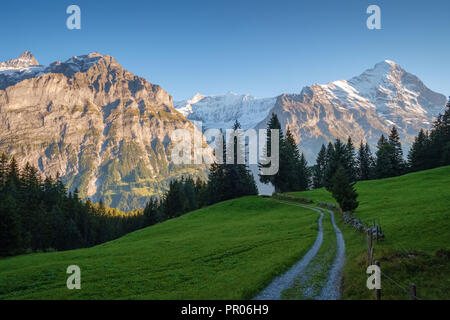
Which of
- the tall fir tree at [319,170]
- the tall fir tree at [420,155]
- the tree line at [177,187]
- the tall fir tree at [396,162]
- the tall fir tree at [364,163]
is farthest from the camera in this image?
the tall fir tree at [319,170]

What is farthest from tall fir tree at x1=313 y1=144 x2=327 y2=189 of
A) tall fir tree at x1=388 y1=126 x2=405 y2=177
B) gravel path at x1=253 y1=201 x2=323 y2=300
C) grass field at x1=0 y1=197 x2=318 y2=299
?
gravel path at x1=253 y1=201 x2=323 y2=300

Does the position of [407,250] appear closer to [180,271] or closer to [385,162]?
[180,271]

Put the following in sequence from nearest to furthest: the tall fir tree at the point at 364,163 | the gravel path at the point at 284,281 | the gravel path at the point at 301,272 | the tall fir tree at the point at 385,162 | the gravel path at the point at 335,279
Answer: the gravel path at the point at 335,279 → the gravel path at the point at 301,272 → the gravel path at the point at 284,281 → the tall fir tree at the point at 385,162 → the tall fir tree at the point at 364,163

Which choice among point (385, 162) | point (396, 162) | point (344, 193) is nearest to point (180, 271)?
point (344, 193)

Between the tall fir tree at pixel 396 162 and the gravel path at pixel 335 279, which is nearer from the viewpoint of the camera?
the gravel path at pixel 335 279

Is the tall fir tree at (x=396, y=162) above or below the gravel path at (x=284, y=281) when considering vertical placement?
above

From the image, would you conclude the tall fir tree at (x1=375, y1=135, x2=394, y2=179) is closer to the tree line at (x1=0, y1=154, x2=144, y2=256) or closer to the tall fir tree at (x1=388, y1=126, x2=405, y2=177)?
the tall fir tree at (x1=388, y1=126, x2=405, y2=177)

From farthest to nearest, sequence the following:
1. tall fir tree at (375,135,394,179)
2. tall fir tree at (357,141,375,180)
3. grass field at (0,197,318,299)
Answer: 1. tall fir tree at (357,141,375,180)
2. tall fir tree at (375,135,394,179)
3. grass field at (0,197,318,299)

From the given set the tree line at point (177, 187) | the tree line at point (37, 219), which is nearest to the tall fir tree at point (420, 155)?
the tree line at point (177, 187)

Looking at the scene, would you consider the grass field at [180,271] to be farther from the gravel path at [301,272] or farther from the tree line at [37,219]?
the tree line at [37,219]
